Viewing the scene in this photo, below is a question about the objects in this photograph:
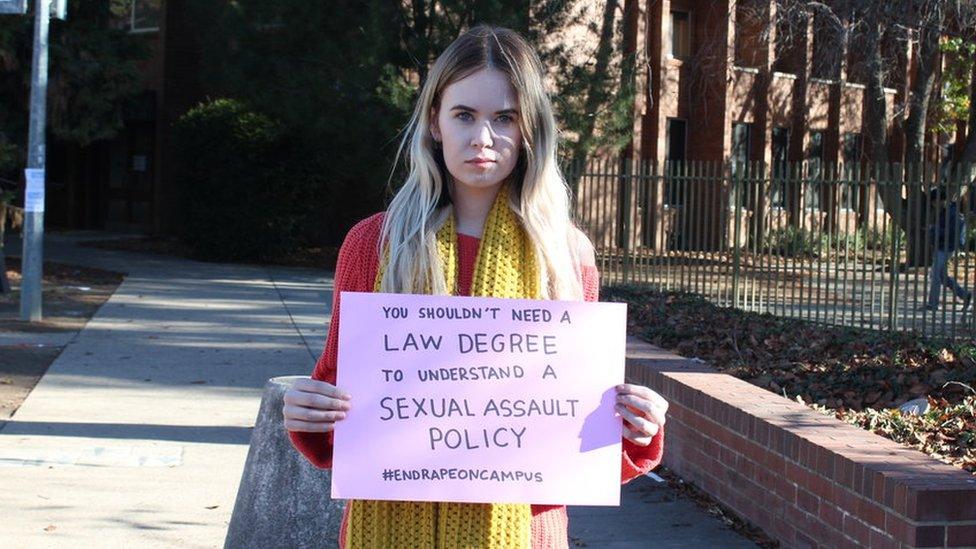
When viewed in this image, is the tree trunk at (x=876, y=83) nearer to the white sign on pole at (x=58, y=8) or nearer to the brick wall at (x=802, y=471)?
the white sign on pole at (x=58, y=8)

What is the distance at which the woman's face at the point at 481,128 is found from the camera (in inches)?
97.3

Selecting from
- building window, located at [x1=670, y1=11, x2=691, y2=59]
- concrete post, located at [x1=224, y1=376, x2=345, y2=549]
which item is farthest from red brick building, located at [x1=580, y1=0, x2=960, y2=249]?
concrete post, located at [x1=224, y1=376, x2=345, y2=549]

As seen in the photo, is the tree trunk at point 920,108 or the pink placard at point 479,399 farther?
the tree trunk at point 920,108

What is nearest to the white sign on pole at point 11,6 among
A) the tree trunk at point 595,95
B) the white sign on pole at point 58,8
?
the white sign on pole at point 58,8

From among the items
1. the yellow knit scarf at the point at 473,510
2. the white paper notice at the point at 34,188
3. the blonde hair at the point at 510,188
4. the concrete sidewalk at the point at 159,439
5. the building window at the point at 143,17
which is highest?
the building window at the point at 143,17

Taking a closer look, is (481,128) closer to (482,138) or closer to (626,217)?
(482,138)

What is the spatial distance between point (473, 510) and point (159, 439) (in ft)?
19.7

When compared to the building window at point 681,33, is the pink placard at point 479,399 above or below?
below

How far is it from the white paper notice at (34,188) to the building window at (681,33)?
64.9 ft

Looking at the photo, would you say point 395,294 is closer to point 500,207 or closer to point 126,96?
point 500,207

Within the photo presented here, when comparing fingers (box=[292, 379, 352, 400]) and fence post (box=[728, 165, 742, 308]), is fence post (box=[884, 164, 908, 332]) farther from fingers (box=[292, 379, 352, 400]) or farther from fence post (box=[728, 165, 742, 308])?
fingers (box=[292, 379, 352, 400])

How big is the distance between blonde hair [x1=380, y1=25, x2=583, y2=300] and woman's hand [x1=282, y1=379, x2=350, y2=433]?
23 centimetres

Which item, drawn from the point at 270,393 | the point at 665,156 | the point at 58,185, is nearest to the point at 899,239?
the point at 270,393

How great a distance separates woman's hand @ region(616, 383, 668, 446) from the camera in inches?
96.0
